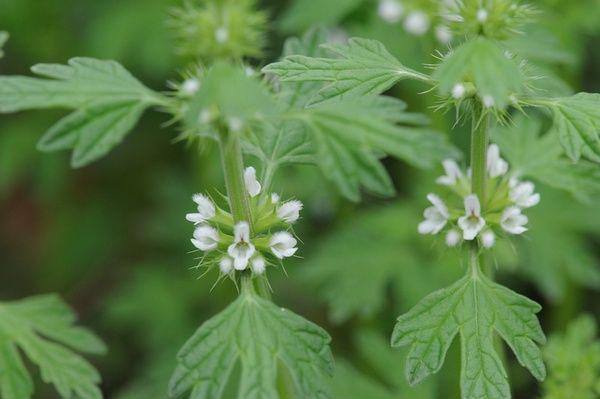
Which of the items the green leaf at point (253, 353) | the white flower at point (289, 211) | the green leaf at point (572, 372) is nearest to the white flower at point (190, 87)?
the white flower at point (289, 211)

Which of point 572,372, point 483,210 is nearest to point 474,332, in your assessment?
point 483,210

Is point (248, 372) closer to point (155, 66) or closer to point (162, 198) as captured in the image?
point (155, 66)

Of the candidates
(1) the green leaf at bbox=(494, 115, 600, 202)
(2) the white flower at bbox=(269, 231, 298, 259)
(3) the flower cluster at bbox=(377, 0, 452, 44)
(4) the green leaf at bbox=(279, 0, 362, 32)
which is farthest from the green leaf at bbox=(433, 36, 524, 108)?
(4) the green leaf at bbox=(279, 0, 362, 32)

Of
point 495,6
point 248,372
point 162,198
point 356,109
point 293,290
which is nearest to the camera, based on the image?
point 356,109

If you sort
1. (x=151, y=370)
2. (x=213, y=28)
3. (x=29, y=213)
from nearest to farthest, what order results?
(x=213, y=28) < (x=151, y=370) < (x=29, y=213)

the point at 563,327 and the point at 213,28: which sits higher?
the point at 213,28

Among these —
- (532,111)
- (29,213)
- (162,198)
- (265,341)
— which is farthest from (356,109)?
(29,213)
